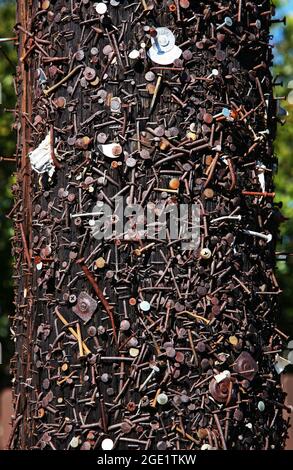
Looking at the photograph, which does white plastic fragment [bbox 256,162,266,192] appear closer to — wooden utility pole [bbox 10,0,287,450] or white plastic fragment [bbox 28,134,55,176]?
wooden utility pole [bbox 10,0,287,450]

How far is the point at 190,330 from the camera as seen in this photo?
205 centimetres

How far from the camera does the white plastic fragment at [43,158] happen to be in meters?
2.19

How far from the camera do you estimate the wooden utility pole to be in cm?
204

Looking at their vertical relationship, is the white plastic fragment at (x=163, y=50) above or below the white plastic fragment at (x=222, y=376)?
above

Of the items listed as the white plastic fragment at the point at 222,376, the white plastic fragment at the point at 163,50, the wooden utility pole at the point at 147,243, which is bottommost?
the white plastic fragment at the point at 222,376

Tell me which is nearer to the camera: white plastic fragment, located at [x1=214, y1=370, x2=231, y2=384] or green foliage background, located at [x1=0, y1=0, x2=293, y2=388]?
white plastic fragment, located at [x1=214, y1=370, x2=231, y2=384]

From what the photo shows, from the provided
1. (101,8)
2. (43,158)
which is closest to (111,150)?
(43,158)

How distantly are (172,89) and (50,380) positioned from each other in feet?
2.85

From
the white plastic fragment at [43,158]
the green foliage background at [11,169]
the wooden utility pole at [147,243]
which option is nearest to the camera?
the wooden utility pole at [147,243]

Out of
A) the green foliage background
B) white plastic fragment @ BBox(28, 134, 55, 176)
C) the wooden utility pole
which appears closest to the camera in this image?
the wooden utility pole

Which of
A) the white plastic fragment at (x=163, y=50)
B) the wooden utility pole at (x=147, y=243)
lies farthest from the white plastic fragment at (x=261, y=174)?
the white plastic fragment at (x=163, y=50)

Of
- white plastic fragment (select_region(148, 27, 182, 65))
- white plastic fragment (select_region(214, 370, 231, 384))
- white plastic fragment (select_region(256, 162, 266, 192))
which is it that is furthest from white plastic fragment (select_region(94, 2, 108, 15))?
white plastic fragment (select_region(214, 370, 231, 384))

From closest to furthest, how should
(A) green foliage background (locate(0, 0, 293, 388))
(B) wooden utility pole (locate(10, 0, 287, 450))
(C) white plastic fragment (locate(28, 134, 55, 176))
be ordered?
(B) wooden utility pole (locate(10, 0, 287, 450)) < (C) white plastic fragment (locate(28, 134, 55, 176)) < (A) green foliage background (locate(0, 0, 293, 388))

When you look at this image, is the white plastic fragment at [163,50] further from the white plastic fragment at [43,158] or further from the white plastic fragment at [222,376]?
the white plastic fragment at [222,376]
